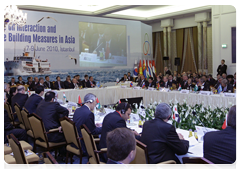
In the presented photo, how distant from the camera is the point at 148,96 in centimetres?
844

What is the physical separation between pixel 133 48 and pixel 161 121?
1271 centimetres

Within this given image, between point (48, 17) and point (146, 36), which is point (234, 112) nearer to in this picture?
point (48, 17)

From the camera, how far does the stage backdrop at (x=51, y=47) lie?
11.1 meters

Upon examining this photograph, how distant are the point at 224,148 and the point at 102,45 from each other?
12.2 m

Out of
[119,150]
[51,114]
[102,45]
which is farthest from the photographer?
[102,45]

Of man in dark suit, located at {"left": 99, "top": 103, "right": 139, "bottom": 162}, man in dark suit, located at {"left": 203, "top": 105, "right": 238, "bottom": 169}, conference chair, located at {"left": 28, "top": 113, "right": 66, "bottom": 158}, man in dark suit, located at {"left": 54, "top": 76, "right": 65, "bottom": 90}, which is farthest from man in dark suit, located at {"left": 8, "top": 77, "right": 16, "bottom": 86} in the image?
man in dark suit, located at {"left": 203, "top": 105, "right": 238, "bottom": 169}

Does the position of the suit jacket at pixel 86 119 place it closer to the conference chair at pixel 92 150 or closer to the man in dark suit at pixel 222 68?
the conference chair at pixel 92 150

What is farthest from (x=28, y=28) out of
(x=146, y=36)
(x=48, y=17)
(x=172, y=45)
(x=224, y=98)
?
(x=172, y=45)

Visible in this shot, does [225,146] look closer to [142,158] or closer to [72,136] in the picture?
[142,158]

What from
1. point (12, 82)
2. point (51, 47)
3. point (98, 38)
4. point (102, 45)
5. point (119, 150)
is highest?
point (98, 38)

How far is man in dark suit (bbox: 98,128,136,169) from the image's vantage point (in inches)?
62.4

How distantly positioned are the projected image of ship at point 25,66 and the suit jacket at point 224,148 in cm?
1049

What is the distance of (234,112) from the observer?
2098 mm

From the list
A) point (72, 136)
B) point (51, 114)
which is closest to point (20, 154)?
point (72, 136)
